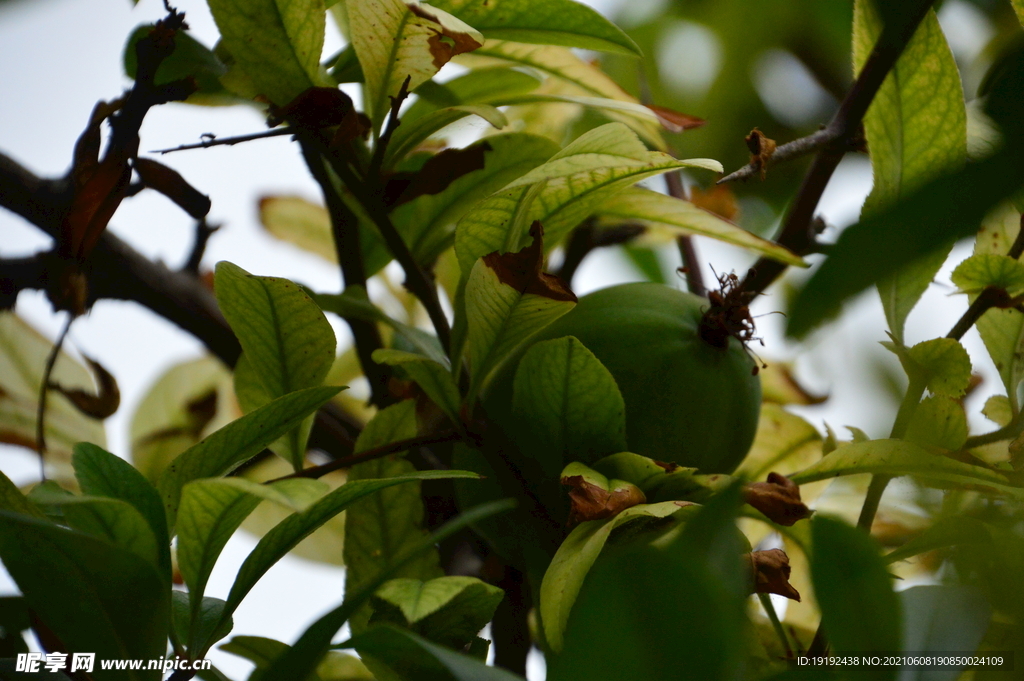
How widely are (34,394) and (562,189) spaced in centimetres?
54

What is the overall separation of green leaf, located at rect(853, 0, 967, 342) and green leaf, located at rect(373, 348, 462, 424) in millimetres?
230

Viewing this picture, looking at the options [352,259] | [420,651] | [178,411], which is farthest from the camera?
[178,411]

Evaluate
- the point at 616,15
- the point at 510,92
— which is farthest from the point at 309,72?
the point at 616,15

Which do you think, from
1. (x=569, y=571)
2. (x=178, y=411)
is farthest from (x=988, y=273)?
(x=178, y=411)

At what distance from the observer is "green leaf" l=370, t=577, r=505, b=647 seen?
323mm

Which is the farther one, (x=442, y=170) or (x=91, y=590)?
(x=442, y=170)

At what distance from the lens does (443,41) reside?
1.27 ft

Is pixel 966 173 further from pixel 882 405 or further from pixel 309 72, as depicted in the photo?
pixel 309 72

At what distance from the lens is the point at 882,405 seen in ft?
0.70

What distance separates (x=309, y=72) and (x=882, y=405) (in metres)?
0.32

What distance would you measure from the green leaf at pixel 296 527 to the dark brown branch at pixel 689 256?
0.30 m

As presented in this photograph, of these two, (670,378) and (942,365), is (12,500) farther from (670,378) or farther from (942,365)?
(942,365)

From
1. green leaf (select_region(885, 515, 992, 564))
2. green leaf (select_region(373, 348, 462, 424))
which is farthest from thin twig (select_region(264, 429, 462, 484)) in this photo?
green leaf (select_region(885, 515, 992, 564))

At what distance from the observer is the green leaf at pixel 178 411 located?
73 centimetres
